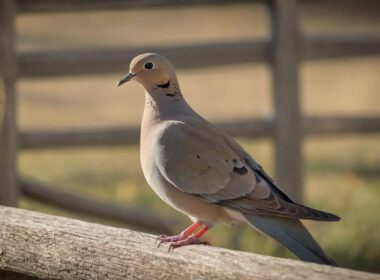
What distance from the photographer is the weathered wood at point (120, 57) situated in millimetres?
6379

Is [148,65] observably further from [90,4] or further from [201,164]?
[90,4]

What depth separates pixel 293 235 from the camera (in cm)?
336

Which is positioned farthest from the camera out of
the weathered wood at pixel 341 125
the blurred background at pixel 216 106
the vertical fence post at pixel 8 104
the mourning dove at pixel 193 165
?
the weathered wood at pixel 341 125

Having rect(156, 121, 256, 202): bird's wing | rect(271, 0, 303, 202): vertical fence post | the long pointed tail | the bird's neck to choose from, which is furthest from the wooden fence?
the long pointed tail

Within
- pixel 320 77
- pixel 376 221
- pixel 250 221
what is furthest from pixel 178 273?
pixel 320 77

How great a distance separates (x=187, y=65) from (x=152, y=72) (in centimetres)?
278

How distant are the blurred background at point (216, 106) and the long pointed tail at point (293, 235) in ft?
7.43

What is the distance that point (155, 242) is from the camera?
3160 millimetres

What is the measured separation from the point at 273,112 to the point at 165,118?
9.90 feet

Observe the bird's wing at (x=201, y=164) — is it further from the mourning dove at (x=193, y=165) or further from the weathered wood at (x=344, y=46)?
the weathered wood at (x=344, y=46)

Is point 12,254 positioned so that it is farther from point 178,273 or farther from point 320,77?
point 320,77

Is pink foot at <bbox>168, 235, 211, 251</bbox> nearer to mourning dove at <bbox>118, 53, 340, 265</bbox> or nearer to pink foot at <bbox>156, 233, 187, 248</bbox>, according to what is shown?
pink foot at <bbox>156, 233, 187, 248</bbox>

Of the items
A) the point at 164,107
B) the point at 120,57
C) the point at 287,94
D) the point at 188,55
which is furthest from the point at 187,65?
the point at 164,107

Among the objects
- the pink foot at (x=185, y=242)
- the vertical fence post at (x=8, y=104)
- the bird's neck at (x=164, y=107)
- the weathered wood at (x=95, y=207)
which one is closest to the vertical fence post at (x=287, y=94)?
the weathered wood at (x=95, y=207)
